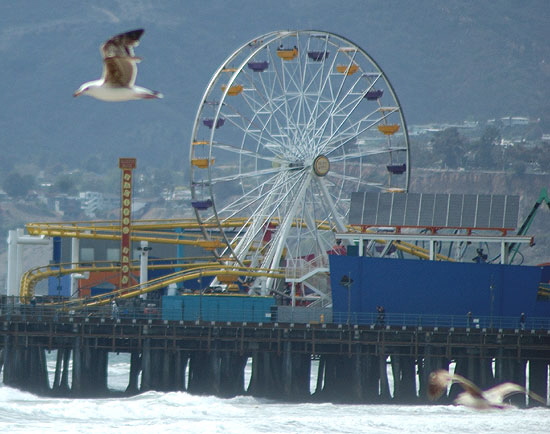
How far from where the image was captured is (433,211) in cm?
9238

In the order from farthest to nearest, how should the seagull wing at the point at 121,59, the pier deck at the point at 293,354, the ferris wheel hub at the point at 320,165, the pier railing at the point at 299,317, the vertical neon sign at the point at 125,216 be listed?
the ferris wheel hub at the point at 320,165
the vertical neon sign at the point at 125,216
the pier railing at the point at 299,317
the pier deck at the point at 293,354
the seagull wing at the point at 121,59

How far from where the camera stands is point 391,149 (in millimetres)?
101375

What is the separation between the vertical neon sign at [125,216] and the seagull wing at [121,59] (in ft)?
207

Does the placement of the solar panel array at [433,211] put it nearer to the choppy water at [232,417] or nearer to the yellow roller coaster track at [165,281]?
the yellow roller coaster track at [165,281]

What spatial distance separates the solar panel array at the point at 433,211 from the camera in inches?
3617

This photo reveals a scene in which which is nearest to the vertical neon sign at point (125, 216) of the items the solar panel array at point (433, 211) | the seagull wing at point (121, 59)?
the solar panel array at point (433, 211)

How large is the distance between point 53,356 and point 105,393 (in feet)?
150

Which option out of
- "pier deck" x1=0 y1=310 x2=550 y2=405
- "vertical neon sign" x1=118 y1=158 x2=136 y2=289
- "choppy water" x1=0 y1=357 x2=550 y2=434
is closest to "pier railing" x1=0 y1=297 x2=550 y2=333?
"pier deck" x1=0 y1=310 x2=550 y2=405

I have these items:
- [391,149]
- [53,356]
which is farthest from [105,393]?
[53,356]

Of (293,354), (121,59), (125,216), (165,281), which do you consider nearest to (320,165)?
(165,281)

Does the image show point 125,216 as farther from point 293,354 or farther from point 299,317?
point 293,354

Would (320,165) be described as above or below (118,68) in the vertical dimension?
above

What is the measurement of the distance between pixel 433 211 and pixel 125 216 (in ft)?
62.7

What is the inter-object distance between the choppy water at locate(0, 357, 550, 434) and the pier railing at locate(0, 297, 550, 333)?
5309mm
